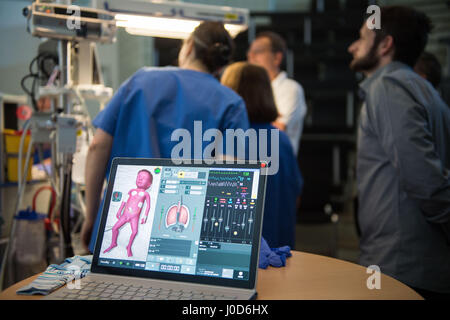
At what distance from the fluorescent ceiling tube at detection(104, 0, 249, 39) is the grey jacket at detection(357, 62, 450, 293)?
780mm

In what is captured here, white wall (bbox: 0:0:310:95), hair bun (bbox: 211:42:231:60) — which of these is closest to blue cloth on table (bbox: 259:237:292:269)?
hair bun (bbox: 211:42:231:60)

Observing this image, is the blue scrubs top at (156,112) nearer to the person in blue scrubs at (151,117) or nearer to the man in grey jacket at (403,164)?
the person in blue scrubs at (151,117)

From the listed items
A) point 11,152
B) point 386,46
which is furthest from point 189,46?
point 11,152

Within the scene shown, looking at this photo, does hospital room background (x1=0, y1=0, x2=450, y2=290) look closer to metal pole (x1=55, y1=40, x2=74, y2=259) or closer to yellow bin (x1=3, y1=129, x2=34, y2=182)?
yellow bin (x1=3, y1=129, x2=34, y2=182)

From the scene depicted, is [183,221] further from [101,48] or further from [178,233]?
[101,48]

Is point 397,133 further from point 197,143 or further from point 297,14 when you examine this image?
point 297,14

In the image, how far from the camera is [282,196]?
75.2 inches

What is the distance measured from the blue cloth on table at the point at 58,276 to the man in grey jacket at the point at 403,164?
100 centimetres

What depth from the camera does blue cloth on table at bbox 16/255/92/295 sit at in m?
0.80

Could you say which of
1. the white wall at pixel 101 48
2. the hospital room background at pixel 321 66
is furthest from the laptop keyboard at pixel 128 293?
the hospital room background at pixel 321 66

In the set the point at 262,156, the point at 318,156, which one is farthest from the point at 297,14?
the point at 262,156

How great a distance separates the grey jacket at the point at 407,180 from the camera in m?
1.31

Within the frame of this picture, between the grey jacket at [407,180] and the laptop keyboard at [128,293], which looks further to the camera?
the grey jacket at [407,180]

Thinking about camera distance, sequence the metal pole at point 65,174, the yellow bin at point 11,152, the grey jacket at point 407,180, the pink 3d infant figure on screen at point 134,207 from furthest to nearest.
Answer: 1. the yellow bin at point 11,152
2. the metal pole at point 65,174
3. the grey jacket at point 407,180
4. the pink 3d infant figure on screen at point 134,207
